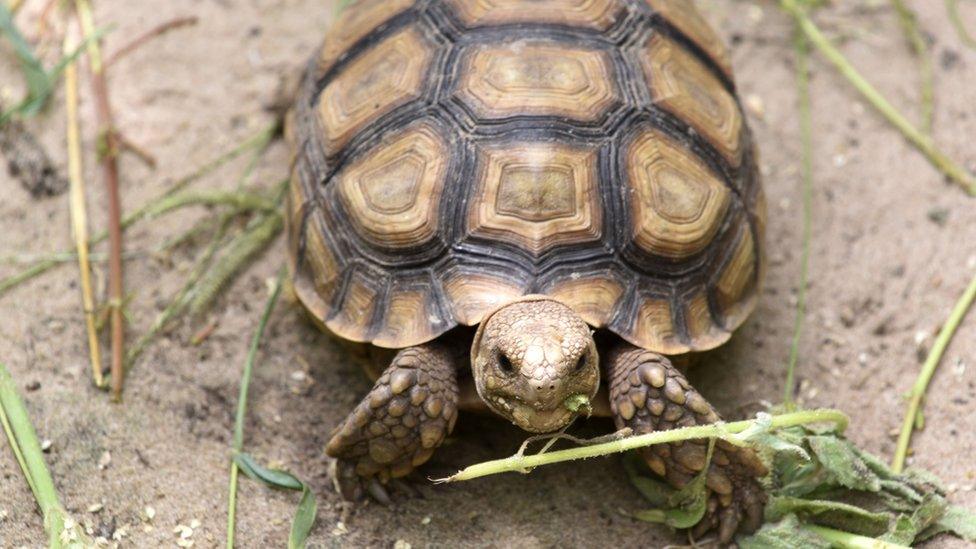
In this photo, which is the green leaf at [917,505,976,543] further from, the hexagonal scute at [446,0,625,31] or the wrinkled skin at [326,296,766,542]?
the hexagonal scute at [446,0,625,31]

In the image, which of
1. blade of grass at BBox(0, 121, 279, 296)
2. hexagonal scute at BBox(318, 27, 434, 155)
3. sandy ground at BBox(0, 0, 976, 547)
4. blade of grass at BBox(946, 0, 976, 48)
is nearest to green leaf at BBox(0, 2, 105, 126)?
sandy ground at BBox(0, 0, 976, 547)

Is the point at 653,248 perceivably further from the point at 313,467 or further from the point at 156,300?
the point at 156,300

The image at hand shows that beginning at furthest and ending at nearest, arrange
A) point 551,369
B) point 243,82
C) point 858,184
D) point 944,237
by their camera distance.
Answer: point 243,82 < point 858,184 < point 944,237 < point 551,369

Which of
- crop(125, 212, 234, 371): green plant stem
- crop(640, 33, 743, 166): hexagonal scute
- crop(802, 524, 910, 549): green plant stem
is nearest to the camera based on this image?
crop(802, 524, 910, 549): green plant stem

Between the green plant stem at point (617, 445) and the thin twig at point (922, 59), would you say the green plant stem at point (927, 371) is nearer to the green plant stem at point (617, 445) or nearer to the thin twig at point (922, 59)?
the green plant stem at point (617, 445)

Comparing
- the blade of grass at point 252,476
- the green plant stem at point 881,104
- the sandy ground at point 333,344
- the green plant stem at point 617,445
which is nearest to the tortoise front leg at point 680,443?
the green plant stem at point 617,445

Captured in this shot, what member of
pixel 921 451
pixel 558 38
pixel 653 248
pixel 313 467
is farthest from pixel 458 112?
pixel 921 451
